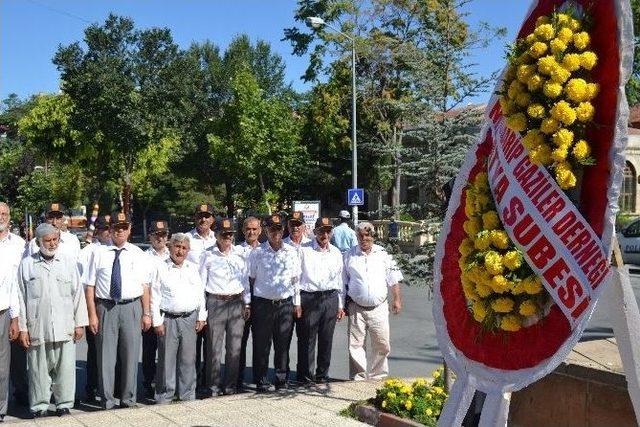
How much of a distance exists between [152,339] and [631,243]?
16552 mm

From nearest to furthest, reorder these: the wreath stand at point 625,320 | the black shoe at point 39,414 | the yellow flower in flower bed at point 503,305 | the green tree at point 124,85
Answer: the wreath stand at point 625,320
the yellow flower in flower bed at point 503,305
the black shoe at point 39,414
the green tree at point 124,85

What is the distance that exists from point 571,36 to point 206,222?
5961 mm

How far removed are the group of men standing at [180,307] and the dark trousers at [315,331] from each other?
1cm

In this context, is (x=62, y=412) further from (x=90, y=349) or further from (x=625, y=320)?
(x=625, y=320)

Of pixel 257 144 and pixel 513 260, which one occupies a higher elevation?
pixel 257 144

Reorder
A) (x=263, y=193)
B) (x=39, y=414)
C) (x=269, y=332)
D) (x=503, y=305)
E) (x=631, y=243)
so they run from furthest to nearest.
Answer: (x=263, y=193) < (x=631, y=243) < (x=269, y=332) < (x=39, y=414) < (x=503, y=305)

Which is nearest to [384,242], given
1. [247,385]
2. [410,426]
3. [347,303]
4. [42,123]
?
[347,303]

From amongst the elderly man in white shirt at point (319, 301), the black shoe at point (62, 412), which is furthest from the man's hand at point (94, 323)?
the elderly man in white shirt at point (319, 301)

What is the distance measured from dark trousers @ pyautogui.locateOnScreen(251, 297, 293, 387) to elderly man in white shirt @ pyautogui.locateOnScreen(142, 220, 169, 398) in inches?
42.5

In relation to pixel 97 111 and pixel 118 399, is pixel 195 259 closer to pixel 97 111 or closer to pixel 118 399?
pixel 118 399

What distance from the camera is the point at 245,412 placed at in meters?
6.58

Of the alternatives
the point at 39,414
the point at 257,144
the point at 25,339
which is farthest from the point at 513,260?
the point at 257,144

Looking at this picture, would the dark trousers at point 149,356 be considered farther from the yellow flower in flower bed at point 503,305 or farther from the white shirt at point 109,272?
the yellow flower in flower bed at point 503,305

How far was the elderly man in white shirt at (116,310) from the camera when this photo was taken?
6953 millimetres
